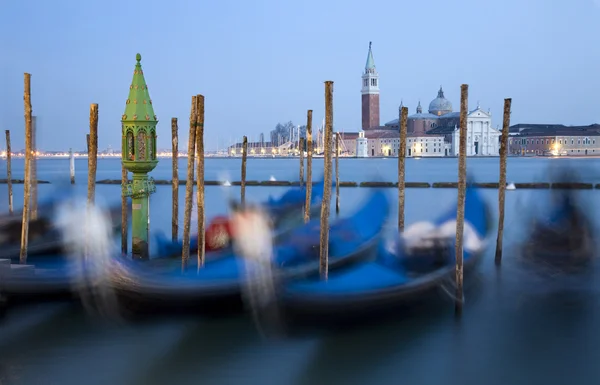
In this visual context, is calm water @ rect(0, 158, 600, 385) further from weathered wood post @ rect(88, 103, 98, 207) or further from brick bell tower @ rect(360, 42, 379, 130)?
brick bell tower @ rect(360, 42, 379, 130)

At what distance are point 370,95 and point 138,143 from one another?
247 feet

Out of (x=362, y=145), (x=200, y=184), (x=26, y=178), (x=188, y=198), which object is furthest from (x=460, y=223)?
(x=362, y=145)

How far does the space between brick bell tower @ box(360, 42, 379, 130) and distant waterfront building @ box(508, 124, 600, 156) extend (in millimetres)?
17591

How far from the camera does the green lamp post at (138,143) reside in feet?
24.2

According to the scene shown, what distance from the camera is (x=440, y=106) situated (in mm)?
83875

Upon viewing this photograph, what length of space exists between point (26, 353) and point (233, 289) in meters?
1.80

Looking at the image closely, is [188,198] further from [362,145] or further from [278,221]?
[362,145]

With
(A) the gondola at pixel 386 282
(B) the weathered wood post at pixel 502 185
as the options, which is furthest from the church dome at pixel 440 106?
(A) the gondola at pixel 386 282

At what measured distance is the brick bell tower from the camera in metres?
80.5

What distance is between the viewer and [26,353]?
5.66m

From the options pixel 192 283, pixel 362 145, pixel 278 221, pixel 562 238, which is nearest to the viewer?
pixel 192 283

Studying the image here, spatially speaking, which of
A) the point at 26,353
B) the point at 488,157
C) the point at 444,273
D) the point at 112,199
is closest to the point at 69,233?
the point at 26,353

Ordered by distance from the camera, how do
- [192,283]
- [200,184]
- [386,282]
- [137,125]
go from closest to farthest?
[192,283], [386,282], [200,184], [137,125]

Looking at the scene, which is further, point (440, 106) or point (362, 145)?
point (440, 106)
